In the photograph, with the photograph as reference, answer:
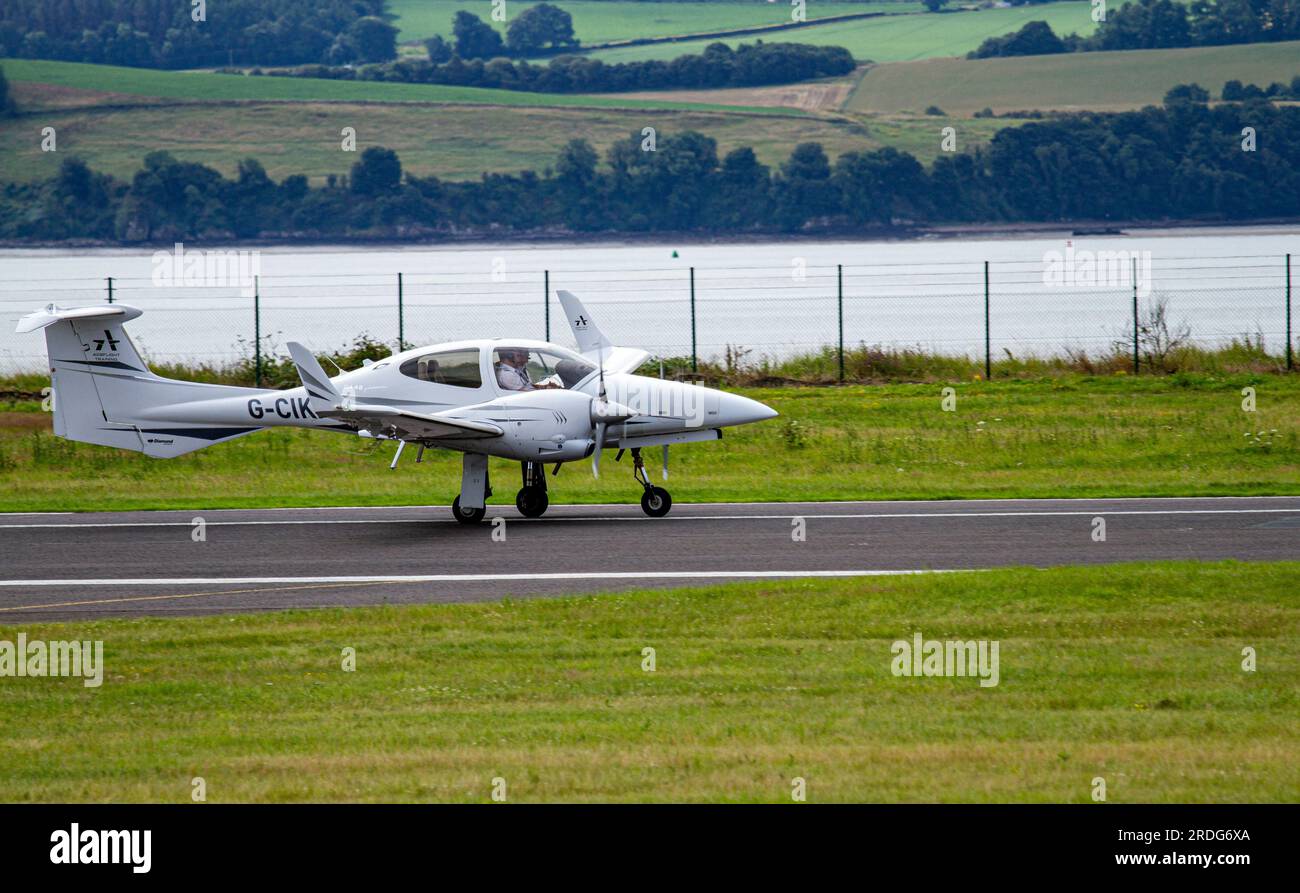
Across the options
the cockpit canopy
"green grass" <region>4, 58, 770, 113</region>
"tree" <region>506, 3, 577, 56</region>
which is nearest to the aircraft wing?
the cockpit canopy

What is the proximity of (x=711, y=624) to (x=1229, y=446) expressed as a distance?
15.4 m

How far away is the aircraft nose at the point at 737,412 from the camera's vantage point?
21.0 metres

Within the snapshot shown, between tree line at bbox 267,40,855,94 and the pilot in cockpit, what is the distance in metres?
136

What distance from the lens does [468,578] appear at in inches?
685

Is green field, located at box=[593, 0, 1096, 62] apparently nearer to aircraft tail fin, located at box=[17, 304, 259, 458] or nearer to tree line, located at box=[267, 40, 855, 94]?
tree line, located at box=[267, 40, 855, 94]

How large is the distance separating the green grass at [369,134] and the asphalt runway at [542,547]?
10305 centimetres

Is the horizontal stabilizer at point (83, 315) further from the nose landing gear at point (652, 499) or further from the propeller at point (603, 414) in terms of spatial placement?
the nose landing gear at point (652, 499)

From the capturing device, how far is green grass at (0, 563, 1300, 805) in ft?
31.2

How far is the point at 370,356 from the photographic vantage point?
106ft

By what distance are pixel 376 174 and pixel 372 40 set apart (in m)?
66.3

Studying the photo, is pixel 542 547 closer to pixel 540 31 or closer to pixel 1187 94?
pixel 1187 94

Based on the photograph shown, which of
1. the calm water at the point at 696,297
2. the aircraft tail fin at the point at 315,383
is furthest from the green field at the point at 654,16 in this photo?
the aircraft tail fin at the point at 315,383
